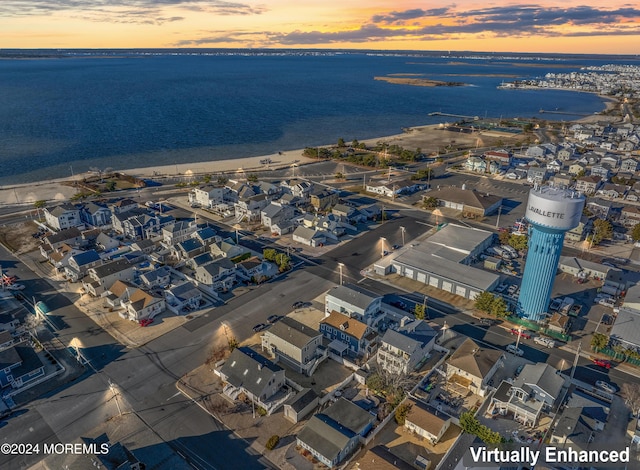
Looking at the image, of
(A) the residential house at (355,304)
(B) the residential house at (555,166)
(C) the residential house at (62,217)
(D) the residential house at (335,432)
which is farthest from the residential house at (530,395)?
(B) the residential house at (555,166)

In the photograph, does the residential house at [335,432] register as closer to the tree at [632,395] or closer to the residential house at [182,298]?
the tree at [632,395]

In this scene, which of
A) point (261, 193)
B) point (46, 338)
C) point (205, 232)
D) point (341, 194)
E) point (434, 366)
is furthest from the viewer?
point (341, 194)

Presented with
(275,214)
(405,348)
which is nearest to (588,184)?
(275,214)

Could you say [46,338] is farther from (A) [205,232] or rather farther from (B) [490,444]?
(B) [490,444]

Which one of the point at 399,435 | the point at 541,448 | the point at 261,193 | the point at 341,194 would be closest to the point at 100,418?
the point at 399,435

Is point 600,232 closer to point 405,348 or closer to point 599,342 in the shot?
point 599,342

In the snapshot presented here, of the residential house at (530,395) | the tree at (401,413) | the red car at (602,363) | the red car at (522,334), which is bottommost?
the red car at (522,334)
